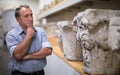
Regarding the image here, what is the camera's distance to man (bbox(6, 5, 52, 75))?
160 centimetres

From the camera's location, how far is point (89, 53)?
37.8 inches

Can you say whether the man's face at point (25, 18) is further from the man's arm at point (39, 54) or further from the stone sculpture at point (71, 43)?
the stone sculpture at point (71, 43)

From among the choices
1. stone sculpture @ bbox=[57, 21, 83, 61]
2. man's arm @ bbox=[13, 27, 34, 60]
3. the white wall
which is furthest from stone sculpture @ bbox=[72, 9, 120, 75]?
the white wall

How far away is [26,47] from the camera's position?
63.0 inches

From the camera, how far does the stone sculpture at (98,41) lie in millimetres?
875

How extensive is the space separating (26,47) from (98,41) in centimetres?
85

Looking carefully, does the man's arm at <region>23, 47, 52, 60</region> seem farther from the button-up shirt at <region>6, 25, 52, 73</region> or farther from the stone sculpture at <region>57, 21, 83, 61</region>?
the stone sculpture at <region>57, 21, 83, 61</region>

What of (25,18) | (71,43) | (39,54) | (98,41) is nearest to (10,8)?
(25,18)

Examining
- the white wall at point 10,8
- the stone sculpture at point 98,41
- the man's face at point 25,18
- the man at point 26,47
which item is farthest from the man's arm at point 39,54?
the white wall at point 10,8

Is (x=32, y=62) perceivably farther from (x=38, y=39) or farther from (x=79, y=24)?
(x=79, y=24)

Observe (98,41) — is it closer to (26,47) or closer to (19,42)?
(26,47)

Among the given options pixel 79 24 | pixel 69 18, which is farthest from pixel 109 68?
pixel 69 18

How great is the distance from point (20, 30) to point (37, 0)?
5.15m

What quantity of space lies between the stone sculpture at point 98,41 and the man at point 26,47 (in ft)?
2.41
